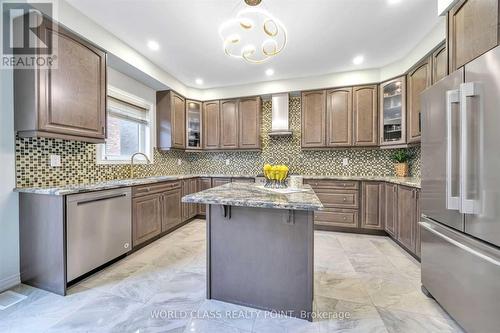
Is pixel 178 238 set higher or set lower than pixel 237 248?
lower

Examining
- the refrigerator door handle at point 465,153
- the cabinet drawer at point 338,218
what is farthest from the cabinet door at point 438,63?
the cabinet drawer at point 338,218

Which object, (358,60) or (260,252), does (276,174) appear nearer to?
(260,252)

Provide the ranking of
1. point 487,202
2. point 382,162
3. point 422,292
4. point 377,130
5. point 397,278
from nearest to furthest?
1. point 487,202
2. point 422,292
3. point 397,278
4. point 377,130
5. point 382,162

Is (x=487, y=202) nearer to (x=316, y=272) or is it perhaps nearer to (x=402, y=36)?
(x=316, y=272)

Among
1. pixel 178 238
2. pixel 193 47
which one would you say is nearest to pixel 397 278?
pixel 178 238

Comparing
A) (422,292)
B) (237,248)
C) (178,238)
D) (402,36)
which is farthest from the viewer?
(178,238)

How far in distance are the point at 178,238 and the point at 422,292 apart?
2.94 m

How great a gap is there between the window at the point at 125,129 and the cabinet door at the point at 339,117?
3.18 meters

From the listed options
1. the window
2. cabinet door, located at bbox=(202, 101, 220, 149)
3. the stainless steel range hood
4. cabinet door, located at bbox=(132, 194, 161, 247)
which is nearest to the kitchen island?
cabinet door, located at bbox=(132, 194, 161, 247)

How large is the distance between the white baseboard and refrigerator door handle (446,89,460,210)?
11.8ft

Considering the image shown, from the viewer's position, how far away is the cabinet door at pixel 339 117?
376 cm

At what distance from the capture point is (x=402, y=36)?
2746 mm

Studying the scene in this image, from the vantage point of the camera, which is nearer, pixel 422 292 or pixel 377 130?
pixel 422 292

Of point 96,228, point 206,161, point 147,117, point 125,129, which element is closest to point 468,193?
point 96,228
